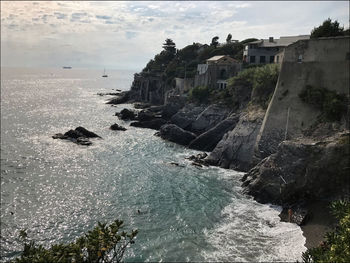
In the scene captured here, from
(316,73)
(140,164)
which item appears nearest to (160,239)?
(140,164)

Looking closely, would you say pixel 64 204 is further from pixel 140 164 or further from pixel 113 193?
pixel 140 164

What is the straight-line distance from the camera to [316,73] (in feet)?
117

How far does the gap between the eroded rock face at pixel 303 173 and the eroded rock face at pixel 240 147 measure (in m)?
7.51

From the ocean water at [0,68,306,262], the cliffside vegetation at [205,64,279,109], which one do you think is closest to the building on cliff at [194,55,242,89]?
the cliffside vegetation at [205,64,279,109]

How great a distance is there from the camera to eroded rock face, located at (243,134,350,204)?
95.1ft

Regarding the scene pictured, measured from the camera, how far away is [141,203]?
3108 centimetres

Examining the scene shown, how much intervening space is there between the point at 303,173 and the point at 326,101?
9.15m

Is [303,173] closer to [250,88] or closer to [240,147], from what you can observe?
[240,147]

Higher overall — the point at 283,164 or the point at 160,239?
the point at 283,164

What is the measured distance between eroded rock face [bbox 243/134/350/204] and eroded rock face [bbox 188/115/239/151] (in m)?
18.1

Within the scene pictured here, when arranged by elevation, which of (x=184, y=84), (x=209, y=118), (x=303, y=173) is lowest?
(x=303, y=173)

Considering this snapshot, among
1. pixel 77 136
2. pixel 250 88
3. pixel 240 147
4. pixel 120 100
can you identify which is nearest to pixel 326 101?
pixel 240 147

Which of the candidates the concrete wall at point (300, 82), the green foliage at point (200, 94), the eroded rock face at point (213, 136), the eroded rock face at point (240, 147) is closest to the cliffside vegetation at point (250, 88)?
the green foliage at point (200, 94)

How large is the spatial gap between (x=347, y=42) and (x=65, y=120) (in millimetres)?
62864
